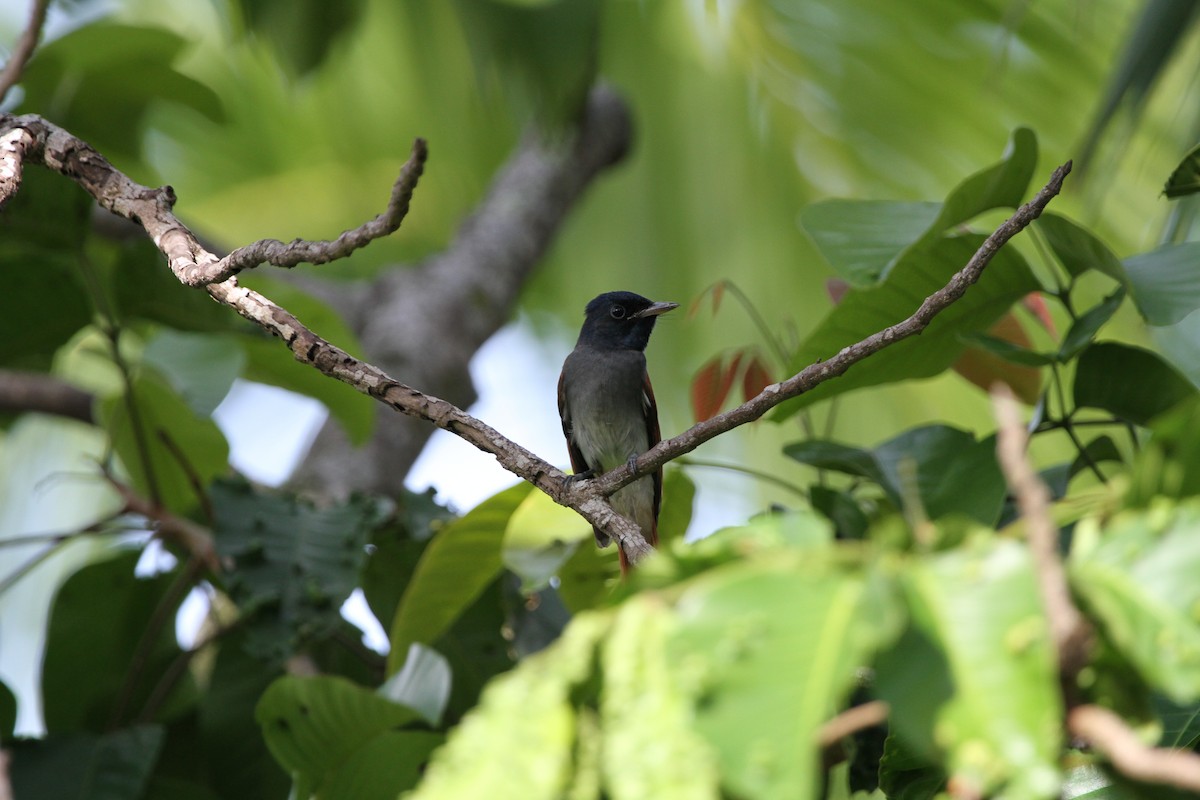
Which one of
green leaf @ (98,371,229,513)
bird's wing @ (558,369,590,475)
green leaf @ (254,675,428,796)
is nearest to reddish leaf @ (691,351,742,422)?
green leaf @ (254,675,428,796)

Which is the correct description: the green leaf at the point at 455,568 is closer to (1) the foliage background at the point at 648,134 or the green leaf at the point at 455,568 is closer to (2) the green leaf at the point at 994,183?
(2) the green leaf at the point at 994,183

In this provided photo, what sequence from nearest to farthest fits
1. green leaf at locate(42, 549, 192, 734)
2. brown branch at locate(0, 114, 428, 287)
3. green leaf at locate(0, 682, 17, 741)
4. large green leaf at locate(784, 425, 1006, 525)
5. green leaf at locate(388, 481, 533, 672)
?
brown branch at locate(0, 114, 428, 287) → large green leaf at locate(784, 425, 1006, 525) → green leaf at locate(388, 481, 533, 672) → green leaf at locate(0, 682, 17, 741) → green leaf at locate(42, 549, 192, 734)

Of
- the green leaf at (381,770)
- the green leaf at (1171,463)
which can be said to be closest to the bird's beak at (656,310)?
the green leaf at (381,770)

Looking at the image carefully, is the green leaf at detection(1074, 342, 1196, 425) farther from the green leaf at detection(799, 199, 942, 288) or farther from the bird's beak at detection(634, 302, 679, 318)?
the bird's beak at detection(634, 302, 679, 318)

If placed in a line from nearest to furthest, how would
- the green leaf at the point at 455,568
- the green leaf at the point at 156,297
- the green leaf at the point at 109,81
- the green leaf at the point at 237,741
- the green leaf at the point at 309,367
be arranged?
the green leaf at the point at 455,568 < the green leaf at the point at 237,741 < the green leaf at the point at 156,297 < the green leaf at the point at 309,367 < the green leaf at the point at 109,81

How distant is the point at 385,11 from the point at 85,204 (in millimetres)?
4660

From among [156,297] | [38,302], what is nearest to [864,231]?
[156,297]

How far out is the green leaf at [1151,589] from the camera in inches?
30.9

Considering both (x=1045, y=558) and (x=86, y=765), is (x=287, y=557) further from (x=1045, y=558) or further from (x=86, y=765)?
(x=1045, y=558)

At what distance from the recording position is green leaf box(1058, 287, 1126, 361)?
2.06m

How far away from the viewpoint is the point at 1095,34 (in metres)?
5.32

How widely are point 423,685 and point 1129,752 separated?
1671 millimetres

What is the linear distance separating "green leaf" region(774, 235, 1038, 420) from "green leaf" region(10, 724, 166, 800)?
174cm

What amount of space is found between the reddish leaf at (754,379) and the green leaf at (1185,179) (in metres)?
1.06
